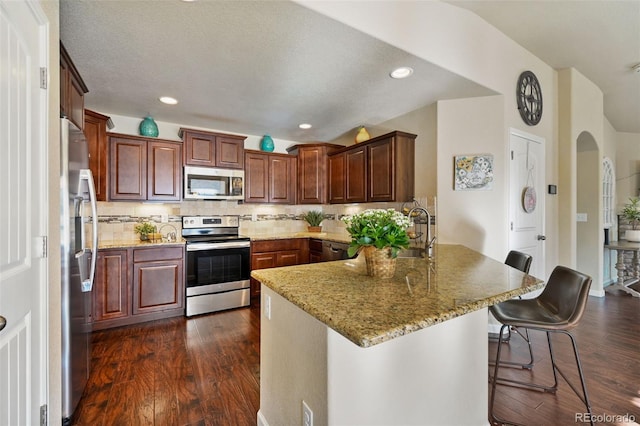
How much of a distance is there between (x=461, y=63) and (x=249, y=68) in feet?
6.01

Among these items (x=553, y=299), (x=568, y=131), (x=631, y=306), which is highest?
(x=568, y=131)

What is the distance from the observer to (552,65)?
11.3 ft

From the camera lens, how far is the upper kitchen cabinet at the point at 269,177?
13.4ft

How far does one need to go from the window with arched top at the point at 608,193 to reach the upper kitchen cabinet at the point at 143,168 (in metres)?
6.52

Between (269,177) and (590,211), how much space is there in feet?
15.7

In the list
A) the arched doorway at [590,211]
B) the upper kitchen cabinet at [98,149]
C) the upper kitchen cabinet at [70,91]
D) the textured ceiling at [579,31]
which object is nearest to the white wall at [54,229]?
the upper kitchen cabinet at [70,91]

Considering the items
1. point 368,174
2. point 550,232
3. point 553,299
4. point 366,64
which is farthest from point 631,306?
point 366,64

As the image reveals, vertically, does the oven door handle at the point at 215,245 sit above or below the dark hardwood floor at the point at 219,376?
above

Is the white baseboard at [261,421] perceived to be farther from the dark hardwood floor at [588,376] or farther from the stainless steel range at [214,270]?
the stainless steel range at [214,270]

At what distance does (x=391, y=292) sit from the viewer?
118 cm

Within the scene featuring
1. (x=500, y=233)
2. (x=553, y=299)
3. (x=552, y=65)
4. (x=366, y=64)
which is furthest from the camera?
(x=552, y=65)

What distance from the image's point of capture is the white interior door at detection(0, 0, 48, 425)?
3.26 feet

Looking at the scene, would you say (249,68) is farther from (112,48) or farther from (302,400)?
(302,400)

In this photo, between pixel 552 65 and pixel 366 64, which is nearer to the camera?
pixel 366 64
